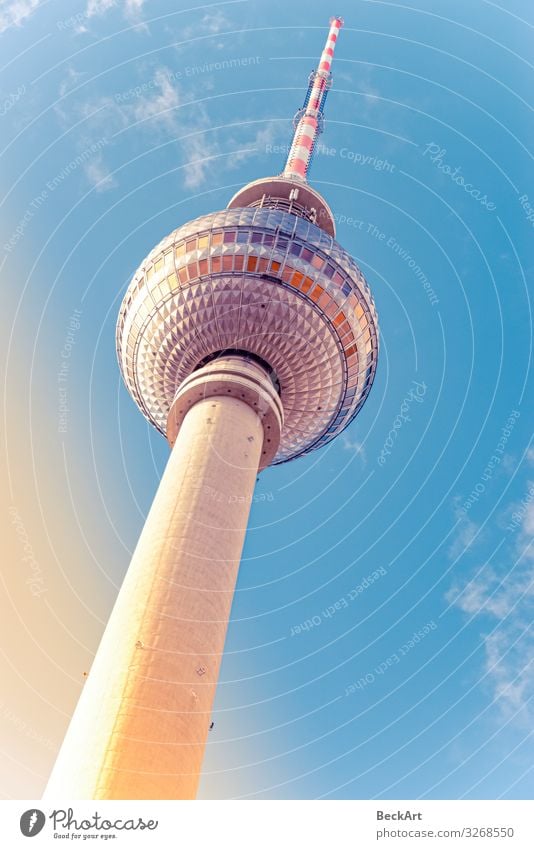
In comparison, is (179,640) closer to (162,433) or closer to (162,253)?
(162,433)

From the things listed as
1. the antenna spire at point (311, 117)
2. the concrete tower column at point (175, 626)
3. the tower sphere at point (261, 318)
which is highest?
the antenna spire at point (311, 117)

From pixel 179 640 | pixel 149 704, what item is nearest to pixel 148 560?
pixel 179 640

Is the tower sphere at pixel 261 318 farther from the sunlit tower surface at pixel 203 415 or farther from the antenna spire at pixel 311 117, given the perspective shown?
the antenna spire at pixel 311 117

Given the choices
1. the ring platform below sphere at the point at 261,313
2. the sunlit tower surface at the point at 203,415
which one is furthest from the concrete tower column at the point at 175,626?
the ring platform below sphere at the point at 261,313

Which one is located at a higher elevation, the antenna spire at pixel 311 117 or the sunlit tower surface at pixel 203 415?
the antenna spire at pixel 311 117
